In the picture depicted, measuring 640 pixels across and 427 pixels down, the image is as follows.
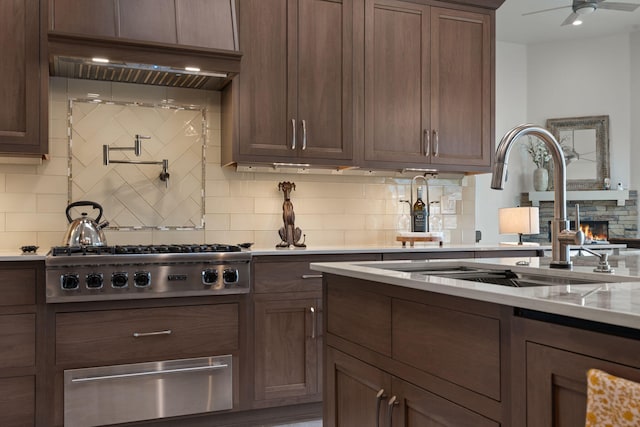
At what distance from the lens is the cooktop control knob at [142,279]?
9.75 ft

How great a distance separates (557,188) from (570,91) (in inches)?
260

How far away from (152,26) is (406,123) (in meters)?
1.69

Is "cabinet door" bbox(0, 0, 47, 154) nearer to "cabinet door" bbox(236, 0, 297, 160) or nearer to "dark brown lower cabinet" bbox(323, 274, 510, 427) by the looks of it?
"cabinet door" bbox(236, 0, 297, 160)

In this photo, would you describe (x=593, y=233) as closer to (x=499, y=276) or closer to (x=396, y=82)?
(x=396, y=82)

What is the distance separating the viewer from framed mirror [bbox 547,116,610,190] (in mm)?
7566

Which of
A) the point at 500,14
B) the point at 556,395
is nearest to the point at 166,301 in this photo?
the point at 556,395

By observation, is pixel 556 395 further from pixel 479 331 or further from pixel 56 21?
pixel 56 21

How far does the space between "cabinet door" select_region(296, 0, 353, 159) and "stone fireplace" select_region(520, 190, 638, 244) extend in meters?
4.75

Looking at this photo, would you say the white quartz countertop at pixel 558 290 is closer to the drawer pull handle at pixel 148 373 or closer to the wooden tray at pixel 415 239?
the drawer pull handle at pixel 148 373

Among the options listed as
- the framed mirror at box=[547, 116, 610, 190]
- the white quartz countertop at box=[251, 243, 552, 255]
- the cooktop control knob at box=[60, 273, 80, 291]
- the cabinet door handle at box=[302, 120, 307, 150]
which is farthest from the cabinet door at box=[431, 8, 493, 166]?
the framed mirror at box=[547, 116, 610, 190]

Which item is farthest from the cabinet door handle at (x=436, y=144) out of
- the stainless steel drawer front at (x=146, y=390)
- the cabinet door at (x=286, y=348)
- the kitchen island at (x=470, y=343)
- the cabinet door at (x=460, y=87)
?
the kitchen island at (x=470, y=343)

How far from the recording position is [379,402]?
5.61 ft

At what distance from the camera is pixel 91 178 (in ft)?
11.7

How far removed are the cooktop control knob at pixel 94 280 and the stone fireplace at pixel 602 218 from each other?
6.13 metres
